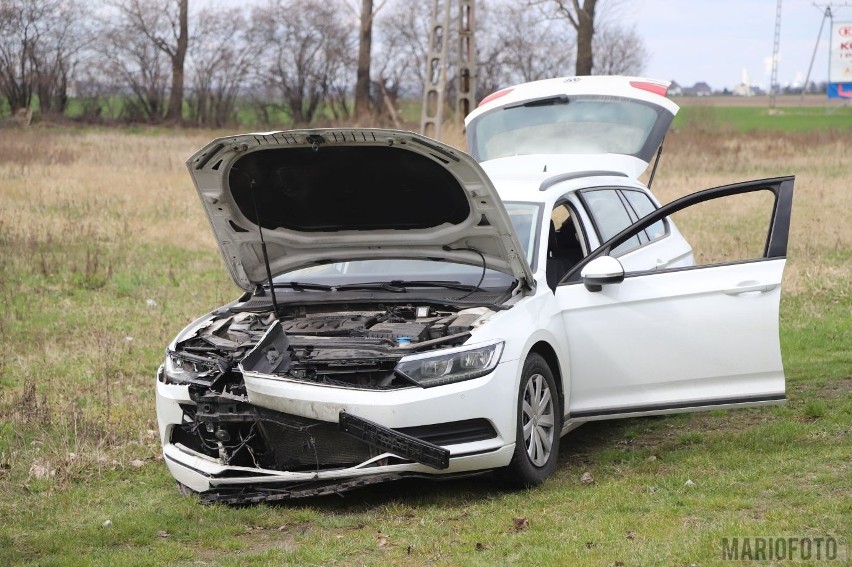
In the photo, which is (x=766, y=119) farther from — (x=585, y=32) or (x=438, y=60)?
(x=438, y=60)

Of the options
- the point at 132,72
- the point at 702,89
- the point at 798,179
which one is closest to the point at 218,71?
the point at 132,72

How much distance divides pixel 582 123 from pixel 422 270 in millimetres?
3873

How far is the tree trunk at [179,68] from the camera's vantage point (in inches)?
2064

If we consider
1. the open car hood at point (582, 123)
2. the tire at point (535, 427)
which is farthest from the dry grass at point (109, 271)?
the open car hood at point (582, 123)

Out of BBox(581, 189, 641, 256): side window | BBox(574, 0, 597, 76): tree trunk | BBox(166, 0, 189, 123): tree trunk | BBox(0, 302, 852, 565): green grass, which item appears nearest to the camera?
BBox(0, 302, 852, 565): green grass

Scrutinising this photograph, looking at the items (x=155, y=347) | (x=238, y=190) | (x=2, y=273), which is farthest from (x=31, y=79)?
(x=238, y=190)

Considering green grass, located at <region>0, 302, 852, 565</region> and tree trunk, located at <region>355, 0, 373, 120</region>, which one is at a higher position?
tree trunk, located at <region>355, 0, 373, 120</region>

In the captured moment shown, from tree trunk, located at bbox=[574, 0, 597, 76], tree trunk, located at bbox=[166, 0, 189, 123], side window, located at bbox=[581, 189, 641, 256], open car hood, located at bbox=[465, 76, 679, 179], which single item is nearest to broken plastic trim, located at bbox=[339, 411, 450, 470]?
side window, located at bbox=[581, 189, 641, 256]

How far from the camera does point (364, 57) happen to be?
140ft

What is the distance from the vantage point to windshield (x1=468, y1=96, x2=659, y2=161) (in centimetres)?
1002

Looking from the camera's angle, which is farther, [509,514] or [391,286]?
[391,286]

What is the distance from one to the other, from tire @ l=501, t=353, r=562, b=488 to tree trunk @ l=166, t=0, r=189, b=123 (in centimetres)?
4841

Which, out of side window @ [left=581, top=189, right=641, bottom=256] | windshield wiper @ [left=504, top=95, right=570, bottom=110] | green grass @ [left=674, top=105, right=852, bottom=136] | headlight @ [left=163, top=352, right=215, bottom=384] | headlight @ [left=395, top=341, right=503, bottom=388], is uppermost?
windshield wiper @ [left=504, top=95, right=570, bottom=110]

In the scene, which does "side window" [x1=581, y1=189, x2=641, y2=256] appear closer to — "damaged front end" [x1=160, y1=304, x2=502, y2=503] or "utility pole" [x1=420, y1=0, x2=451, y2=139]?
"damaged front end" [x1=160, y1=304, x2=502, y2=503]
